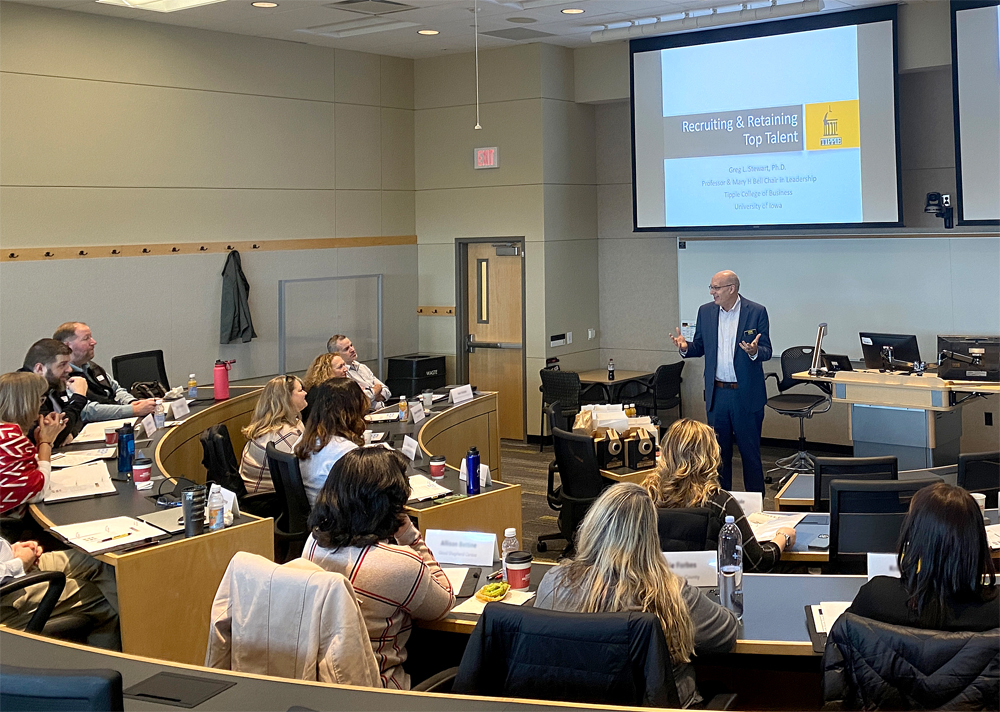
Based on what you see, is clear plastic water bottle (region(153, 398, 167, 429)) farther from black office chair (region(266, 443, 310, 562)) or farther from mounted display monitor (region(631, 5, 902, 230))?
mounted display monitor (region(631, 5, 902, 230))

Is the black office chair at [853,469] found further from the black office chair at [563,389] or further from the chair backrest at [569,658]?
the black office chair at [563,389]

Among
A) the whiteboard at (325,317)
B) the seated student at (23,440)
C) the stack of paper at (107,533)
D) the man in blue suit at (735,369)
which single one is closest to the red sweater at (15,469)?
the seated student at (23,440)

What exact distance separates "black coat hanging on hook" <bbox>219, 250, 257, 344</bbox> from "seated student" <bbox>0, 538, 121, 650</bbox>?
4.52 metres

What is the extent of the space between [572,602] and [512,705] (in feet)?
1.71

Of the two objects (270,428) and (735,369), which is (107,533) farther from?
(735,369)

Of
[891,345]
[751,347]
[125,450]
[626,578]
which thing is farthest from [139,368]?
[891,345]

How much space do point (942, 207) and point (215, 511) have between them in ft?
21.7

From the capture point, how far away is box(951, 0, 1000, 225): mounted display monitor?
746 cm

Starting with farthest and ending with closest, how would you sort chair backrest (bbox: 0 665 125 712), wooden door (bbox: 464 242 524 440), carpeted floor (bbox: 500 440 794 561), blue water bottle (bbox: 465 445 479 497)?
wooden door (bbox: 464 242 524 440) < carpeted floor (bbox: 500 440 794 561) < blue water bottle (bbox: 465 445 479 497) < chair backrest (bbox: 0 665 125 712)

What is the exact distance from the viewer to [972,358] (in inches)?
282

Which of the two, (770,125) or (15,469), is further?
(770,125)

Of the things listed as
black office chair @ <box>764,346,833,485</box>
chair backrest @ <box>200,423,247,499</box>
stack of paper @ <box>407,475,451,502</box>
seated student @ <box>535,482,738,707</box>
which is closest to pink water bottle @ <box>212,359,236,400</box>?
chair backrest @ <box>200,423,247,499</box>

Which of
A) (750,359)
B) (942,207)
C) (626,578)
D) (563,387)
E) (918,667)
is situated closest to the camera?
(918,667)

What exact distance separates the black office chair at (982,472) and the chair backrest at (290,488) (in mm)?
3033
